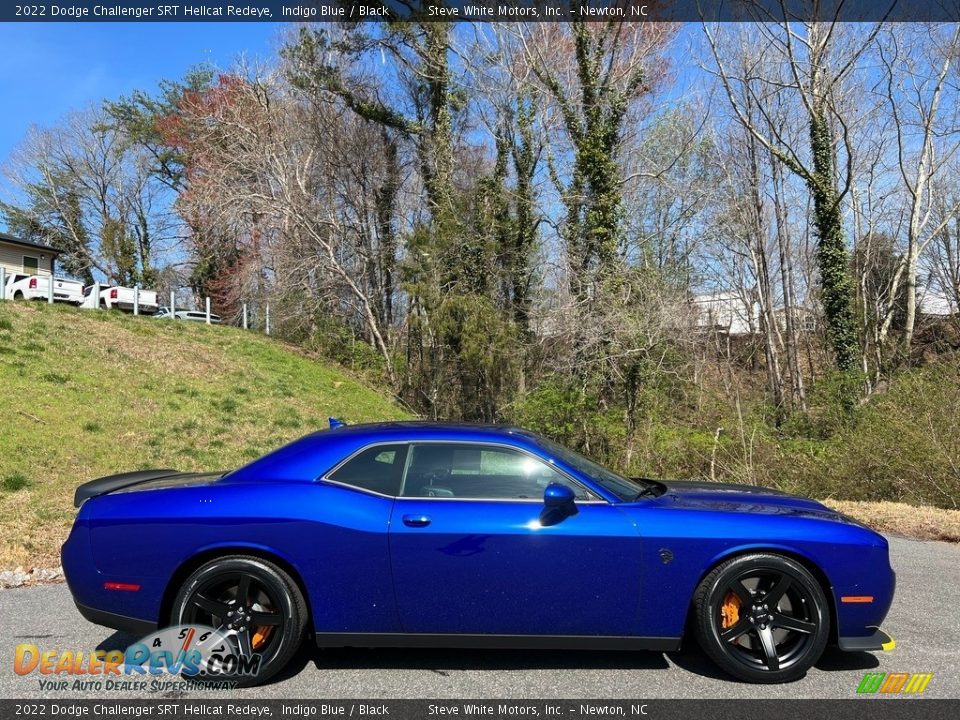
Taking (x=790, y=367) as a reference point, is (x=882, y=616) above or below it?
below

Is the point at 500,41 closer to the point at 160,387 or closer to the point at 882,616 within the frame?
the point at 160,387

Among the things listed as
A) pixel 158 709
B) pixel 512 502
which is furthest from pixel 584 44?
pixel 158 709

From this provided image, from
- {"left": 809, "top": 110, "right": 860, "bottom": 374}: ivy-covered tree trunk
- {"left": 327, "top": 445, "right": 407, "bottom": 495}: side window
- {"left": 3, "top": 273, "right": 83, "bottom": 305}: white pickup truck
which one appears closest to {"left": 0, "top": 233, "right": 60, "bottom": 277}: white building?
{"left": 3, "top": 273, "right": 83, "bottom": 305}: white pickup truck

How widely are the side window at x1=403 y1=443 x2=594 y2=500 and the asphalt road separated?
3.15 ft

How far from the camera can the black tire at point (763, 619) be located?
12.5 ft

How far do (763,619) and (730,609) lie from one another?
17 centimetres

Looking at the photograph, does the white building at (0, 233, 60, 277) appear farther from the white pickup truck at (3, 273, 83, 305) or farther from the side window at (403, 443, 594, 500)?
the side window at (403, 443, 594, 500)

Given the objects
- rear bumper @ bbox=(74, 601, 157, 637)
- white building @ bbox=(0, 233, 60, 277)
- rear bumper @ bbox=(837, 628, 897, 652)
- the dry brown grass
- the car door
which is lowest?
the dry brown grass

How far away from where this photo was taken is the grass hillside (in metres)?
9.68

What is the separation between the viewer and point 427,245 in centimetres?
2081

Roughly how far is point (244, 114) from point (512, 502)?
24.4 meters

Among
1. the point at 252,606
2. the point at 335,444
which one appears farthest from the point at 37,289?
the point at 252,606

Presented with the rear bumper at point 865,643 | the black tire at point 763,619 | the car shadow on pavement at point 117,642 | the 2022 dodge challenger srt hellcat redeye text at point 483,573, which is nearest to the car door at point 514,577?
the 2022 dodge challenger srt hellcat redeye text at point 483,573

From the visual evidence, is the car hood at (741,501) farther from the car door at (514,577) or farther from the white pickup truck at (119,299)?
the white pickup truck at (119,299)
